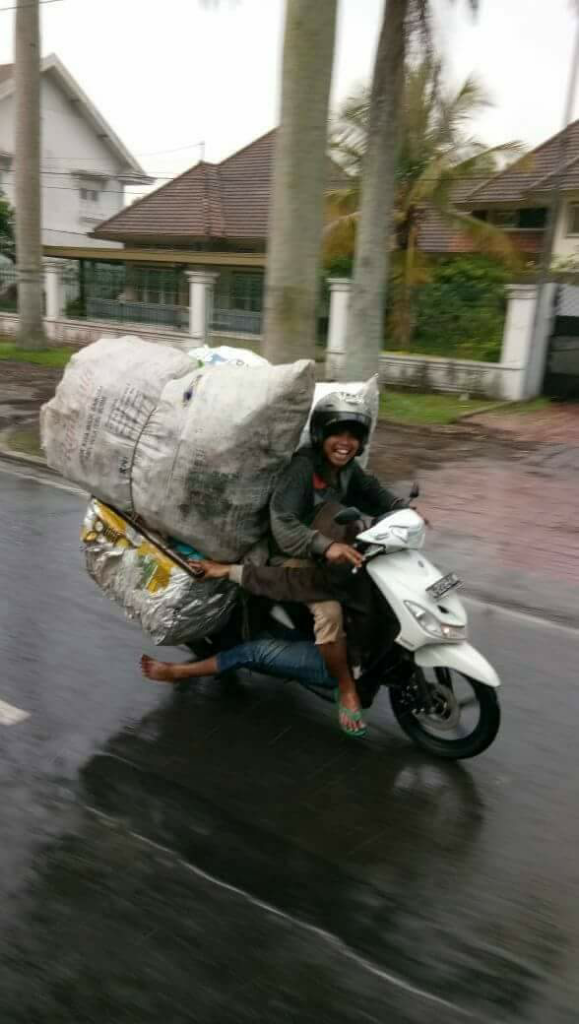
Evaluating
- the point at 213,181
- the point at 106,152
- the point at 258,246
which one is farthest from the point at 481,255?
the point at 106,152

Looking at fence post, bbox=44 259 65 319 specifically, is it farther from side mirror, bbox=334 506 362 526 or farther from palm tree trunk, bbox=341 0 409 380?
side mirror, bbox=334 506 362 526

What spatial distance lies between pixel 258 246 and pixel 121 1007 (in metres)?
24.8

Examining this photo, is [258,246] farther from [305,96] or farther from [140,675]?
[140,675]

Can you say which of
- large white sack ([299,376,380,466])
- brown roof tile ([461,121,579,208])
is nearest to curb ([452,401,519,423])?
large white sack ([299,376,380,466])

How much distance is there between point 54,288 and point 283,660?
67.0 feet

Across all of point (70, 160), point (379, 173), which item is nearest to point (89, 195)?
point (70, 160)

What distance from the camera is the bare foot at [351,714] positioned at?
363cm

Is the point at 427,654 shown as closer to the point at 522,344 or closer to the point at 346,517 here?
the point at 346,517

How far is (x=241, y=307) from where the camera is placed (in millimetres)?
24344

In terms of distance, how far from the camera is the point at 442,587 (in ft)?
11.4

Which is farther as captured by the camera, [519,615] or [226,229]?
[226,229]

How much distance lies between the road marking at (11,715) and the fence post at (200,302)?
15.8 metres

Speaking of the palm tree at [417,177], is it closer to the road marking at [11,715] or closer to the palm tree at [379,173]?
the palm tree at [379,173]

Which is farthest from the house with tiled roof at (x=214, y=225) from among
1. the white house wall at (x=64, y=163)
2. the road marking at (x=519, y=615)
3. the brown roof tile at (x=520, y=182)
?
the road marking at (x=519, y=615)
